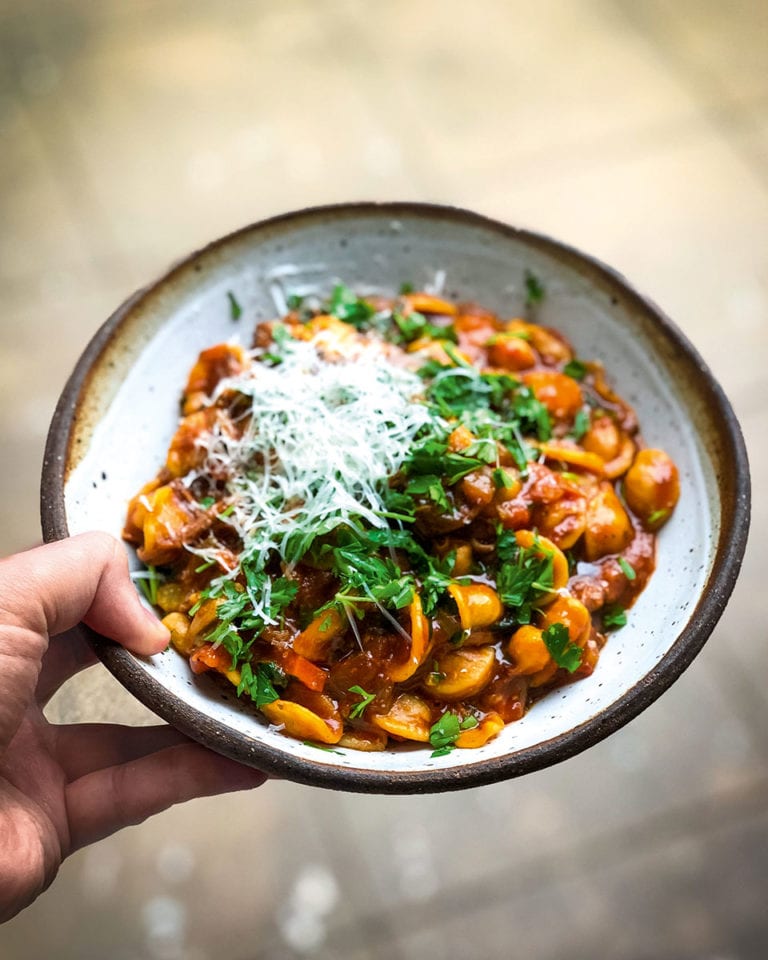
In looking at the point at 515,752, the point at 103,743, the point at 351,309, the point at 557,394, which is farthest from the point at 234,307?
the point at 515,752

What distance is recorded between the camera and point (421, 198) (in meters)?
3.40

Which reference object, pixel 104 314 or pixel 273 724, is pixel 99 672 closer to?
pixel 273 724

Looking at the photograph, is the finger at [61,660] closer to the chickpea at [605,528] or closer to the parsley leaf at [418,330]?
the parsley leaf at [418,330]

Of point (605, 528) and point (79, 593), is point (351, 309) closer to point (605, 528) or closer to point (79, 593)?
point (605, 528)

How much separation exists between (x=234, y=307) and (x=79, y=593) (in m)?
0.81

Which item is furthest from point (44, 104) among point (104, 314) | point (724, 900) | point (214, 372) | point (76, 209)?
point (724, 900)

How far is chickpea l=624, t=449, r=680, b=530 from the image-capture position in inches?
74.1

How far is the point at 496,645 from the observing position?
1729 millimetres

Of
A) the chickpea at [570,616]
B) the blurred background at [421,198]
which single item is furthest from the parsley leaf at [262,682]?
the blurred background at [421,198]

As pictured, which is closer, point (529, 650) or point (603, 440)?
point (529, 650)

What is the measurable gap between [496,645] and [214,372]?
0.82 m

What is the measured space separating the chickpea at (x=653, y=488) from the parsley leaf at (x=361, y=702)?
665 millimetres

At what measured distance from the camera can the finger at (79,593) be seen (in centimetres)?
150

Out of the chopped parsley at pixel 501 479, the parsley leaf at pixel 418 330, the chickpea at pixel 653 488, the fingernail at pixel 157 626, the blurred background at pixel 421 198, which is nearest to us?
the fingernail at pixel 157 626
